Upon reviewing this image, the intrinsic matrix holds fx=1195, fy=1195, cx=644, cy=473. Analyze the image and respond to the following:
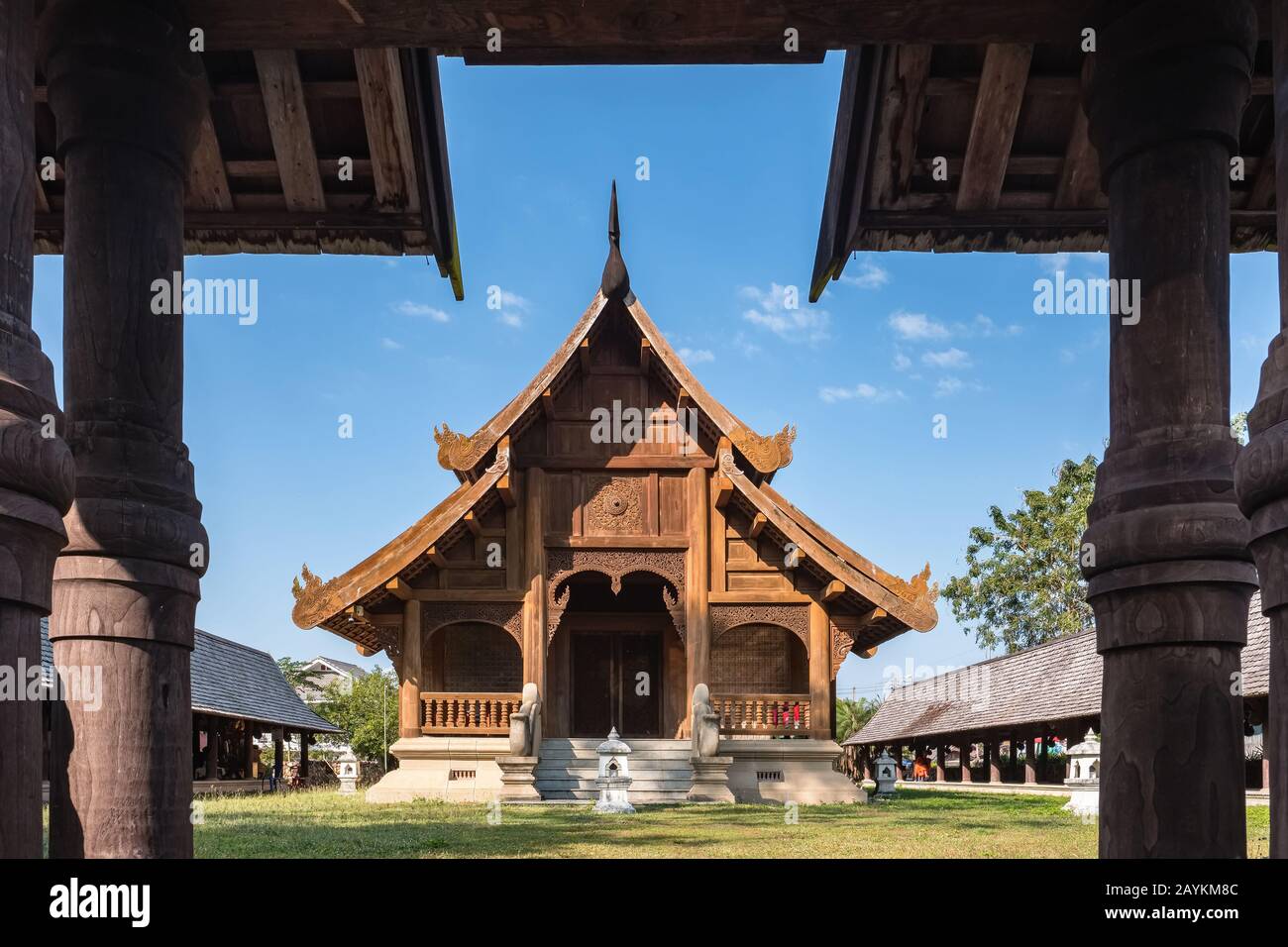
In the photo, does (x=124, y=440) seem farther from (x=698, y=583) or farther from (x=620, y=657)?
(x=620, y=657)

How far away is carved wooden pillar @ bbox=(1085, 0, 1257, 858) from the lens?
3451mm

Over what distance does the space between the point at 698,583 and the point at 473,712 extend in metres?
4.02

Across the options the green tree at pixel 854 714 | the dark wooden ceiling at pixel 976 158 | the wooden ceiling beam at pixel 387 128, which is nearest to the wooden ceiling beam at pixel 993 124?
the dark wooden ceiling at pixel 976 158

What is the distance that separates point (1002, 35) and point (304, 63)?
2.66m

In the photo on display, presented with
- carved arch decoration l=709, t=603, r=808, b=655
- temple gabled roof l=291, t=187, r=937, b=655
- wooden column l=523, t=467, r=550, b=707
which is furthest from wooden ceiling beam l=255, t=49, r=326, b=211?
carved arch decoration l=709, t=603, r=808, b=655

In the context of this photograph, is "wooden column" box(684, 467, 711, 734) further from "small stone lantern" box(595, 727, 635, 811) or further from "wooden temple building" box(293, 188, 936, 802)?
"small stone lantern" box(595, 727, 635, 811)

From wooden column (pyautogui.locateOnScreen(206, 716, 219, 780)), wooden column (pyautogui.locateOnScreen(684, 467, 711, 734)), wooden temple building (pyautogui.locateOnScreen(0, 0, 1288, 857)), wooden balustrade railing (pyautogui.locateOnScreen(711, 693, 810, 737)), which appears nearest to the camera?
wooden temple building (pyautogui.locateOnScreen(0, 0, 1288, 857))

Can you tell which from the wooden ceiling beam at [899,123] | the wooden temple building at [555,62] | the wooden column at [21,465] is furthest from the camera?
the wooden ceiling beam at [899,123]

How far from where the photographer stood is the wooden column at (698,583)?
18516mm

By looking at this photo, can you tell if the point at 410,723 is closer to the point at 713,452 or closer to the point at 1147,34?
the point at 713,452

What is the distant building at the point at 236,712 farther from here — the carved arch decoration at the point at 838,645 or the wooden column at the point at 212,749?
the carved arch decoration at the point at 838,645

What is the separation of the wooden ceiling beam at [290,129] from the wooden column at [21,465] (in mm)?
1713

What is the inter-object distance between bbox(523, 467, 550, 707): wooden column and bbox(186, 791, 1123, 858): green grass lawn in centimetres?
244

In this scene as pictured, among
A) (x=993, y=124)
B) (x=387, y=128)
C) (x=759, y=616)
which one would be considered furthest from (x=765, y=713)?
(x=387, y=128)
